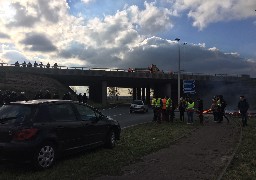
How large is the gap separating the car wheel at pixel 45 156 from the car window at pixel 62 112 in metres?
0.70

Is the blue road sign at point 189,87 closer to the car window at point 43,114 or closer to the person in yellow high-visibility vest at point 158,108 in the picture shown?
the person in yellow high-visibility vest at point 158,108

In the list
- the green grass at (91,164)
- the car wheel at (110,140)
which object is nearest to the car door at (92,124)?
the car wheel at (110,140)

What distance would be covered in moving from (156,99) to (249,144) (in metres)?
11.4

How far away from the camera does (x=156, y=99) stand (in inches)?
893

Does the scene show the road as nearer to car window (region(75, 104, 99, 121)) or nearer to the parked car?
the parked car

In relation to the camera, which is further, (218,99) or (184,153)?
(218,99)

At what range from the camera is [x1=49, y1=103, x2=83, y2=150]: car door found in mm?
8281

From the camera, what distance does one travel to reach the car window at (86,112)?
9.34 meters

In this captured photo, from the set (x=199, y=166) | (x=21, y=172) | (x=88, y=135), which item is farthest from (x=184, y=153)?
(x=21, y=172)

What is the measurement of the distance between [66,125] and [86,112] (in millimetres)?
1177

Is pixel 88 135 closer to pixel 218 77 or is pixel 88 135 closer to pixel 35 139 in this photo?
pixel 35 139

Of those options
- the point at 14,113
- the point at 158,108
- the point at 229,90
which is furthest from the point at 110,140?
the point at 229,90

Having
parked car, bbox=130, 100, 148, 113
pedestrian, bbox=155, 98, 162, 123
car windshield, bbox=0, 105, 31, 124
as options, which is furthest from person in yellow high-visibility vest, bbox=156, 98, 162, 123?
parked car, bbox=130, 100, 148, 113

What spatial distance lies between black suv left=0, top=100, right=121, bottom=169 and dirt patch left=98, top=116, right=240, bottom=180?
59.9 inches
